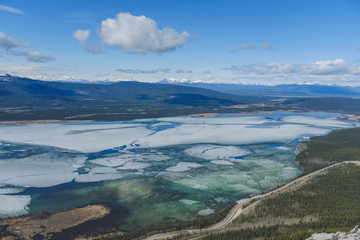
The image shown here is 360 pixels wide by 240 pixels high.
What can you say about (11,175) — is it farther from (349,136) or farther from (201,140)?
(349,136)

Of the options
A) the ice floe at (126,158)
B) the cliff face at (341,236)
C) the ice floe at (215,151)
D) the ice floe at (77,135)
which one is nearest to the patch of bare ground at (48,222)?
the ice floe at (126,158)

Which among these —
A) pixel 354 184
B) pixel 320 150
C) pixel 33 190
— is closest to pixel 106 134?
pixel 33 190

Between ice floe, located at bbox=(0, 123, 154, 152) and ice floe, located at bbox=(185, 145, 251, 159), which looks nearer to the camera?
ice floe, located at bbox=(185, 145, 251, 159)

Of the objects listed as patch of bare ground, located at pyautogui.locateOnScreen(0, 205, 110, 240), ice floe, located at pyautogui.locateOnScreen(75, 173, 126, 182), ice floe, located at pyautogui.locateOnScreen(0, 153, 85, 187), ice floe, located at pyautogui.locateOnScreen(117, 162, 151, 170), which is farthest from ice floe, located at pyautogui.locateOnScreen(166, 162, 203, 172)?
patch of bare ground, located at pyautogui.locateOnScreen(0, 205, 110, 240)

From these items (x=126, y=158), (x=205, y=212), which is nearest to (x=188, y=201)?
(x=205, y=212)

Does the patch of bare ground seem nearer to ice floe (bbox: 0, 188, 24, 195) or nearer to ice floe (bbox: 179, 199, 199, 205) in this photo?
ice floe (bbox: 0, 188, 24, 195)

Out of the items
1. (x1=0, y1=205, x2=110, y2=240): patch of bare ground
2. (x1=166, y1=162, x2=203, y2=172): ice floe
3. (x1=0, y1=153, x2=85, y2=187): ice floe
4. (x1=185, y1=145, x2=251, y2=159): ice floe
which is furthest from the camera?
(x1=185, y1=145, x2=251, y2=159): ice floe

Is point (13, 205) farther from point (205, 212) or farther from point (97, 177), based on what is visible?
point (205, 212)
